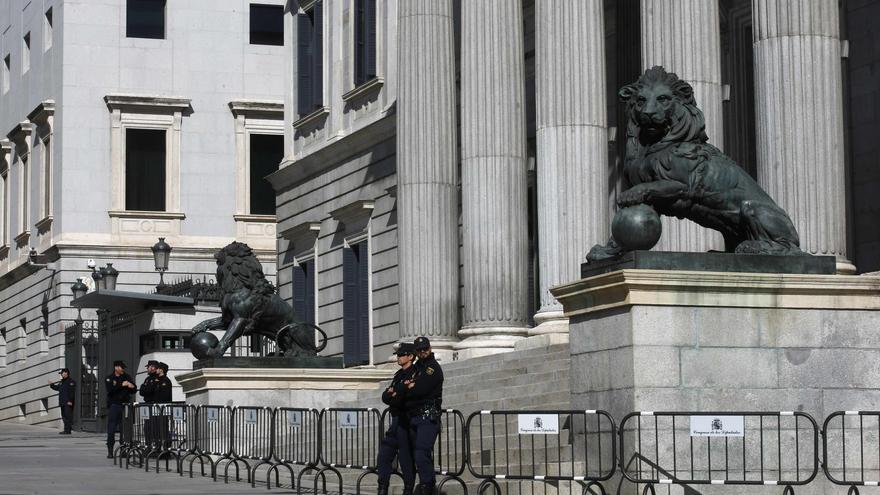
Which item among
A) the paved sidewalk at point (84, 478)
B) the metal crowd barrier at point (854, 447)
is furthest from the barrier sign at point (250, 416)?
the metal crowd barrier at point (854, 447)

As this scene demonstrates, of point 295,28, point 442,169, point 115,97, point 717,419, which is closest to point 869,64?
point 442,169

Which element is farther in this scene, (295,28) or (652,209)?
(295,28)

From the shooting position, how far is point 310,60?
4781 centimetres

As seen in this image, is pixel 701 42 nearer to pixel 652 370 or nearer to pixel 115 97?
pixel 652 370

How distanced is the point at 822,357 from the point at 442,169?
57.4 ft

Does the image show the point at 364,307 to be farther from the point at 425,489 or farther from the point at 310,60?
the point at 425,489

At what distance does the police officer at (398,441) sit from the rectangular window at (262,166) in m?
43.7

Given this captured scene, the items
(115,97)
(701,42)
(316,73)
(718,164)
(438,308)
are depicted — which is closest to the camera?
(718,164)

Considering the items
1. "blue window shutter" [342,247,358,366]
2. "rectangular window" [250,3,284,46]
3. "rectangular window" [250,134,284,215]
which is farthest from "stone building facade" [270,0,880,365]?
"rectangular window" [250,3,284,46]

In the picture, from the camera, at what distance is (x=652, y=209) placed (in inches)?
700

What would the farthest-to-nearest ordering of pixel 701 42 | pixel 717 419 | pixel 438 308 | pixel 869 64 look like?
pixel 438 308 → pixel 869 64 → pixel 701 42 → pixel 717 419

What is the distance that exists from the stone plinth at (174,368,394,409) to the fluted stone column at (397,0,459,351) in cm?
191

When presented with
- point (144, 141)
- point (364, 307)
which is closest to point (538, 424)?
point (364, 307)

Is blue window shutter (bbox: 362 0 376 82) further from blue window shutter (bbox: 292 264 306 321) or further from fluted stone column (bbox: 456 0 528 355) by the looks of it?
fluted stone column (bbox: 456 0 528 355)
